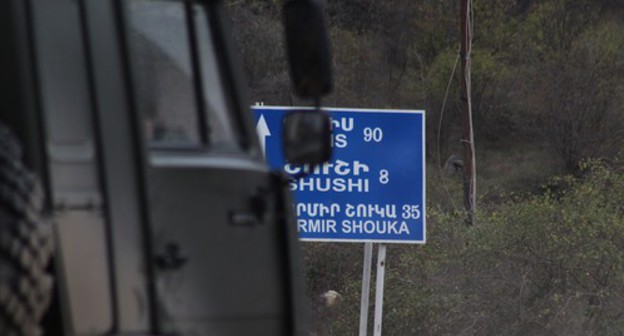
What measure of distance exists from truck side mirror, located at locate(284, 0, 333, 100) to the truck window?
26cm

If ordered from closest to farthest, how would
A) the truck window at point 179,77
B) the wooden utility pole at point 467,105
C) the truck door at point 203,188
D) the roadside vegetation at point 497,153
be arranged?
the truck door at point 203,188 → the truck window at point 179,77 → the roadside vegetation at point 497,153 → the wooden utility pole at point 467,105

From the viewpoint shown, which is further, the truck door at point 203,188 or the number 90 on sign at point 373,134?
A: the number 90 on sign at point 373,134

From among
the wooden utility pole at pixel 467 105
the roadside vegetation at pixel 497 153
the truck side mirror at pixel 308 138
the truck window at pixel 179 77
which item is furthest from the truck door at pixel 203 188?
the wooden utility pole at pixel 467 105

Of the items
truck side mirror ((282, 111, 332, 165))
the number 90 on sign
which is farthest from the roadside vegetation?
truck side mirror ((282, 111, 332, 165))

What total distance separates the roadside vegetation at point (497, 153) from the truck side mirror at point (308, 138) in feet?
26.4

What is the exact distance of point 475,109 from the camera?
33125 millimetres

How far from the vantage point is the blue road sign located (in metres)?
9.90

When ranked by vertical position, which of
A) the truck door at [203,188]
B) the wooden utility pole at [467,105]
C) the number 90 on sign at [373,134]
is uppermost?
the truck door at [203,188]

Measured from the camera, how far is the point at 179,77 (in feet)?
12.8

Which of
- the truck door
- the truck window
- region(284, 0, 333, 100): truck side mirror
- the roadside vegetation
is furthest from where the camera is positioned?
the roadside vegetation

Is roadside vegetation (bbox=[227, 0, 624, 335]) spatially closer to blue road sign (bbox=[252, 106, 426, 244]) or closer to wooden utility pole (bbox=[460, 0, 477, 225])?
wooden utility pole (bbox=[460, 0, 477, 225])

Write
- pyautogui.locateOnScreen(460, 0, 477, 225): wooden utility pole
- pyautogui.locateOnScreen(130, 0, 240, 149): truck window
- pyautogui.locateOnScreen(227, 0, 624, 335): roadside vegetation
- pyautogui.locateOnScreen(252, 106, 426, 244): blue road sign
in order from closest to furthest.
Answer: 1. pyautogui.locateOnScreen(130, 0, 240, 149): truck window
2. pyautogui.locateOnScreen(252, 106, 426, 244): blue road sign
3. pyautogui.locateOnScreen(227, 0, 624, 335): roadside vegetation
4. pyautogui.locateOnScreen(460, 0, 477, 225): wooden utility pole

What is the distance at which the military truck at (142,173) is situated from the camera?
3061 mm

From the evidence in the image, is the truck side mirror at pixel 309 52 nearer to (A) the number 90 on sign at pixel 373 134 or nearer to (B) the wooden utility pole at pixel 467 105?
(A) the number 90 on sign at pixel 373 134
